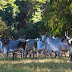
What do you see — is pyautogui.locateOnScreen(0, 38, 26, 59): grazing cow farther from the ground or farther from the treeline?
the ground

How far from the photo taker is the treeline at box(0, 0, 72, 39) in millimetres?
16453

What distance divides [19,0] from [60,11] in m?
42.3

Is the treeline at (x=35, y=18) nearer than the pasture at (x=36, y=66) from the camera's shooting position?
No

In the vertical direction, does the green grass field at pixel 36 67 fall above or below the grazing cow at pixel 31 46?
above

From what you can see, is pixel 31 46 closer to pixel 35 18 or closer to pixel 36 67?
A: pixel 36 67

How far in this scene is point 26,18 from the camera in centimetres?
5922

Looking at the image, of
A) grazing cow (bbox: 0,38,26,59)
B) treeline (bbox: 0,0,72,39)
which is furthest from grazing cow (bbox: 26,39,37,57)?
treeline (bbox: 0,0,72,39)

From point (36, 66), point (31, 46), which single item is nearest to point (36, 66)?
point (36, 66)

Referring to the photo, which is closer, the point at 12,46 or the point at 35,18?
the point at 12,46

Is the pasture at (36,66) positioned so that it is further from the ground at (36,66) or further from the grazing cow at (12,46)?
the grazing cow at (12,46)

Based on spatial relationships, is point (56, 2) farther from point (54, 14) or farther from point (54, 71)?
point (54, 71)

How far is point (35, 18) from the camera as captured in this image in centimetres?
4688

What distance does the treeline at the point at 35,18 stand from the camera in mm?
16453

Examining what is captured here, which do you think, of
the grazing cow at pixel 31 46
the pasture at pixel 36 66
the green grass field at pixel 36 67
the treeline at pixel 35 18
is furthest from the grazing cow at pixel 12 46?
the green grass field at pixel 36 67
